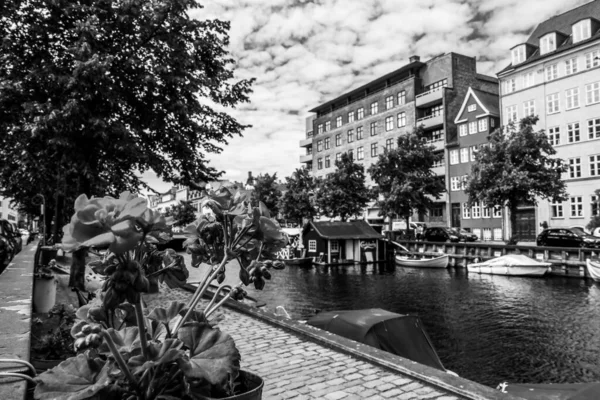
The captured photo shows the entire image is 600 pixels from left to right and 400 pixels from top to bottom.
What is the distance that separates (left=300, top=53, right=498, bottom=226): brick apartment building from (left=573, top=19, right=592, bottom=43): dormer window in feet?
45.3

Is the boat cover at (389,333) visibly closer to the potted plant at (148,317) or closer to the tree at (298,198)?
the potted plant at (148,317)

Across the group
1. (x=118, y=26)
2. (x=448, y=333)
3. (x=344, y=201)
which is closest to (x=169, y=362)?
(x=118, y=26)

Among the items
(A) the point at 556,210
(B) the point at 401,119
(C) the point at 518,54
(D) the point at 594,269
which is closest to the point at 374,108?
(B) the point at 401,119

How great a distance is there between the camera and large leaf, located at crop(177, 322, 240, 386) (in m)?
1.78

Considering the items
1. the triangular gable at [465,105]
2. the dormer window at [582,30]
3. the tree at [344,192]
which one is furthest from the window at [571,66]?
the tree at [344,192]

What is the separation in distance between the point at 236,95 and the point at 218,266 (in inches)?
408

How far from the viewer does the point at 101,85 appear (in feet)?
28.9

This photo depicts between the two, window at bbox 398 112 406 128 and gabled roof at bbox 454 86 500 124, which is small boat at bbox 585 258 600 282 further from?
window at bbox 398 112 406 128

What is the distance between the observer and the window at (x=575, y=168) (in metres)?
39.7

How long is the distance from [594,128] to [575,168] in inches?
143

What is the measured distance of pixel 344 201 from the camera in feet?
150

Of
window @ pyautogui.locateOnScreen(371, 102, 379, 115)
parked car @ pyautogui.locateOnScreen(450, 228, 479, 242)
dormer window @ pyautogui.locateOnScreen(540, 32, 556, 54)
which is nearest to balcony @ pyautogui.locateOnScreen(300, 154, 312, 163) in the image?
window @ pyautogui.locateOnScreen(371, 102, 379, 115)

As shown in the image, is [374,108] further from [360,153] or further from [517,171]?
[517,171]

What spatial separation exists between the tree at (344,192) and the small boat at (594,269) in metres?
23.0
